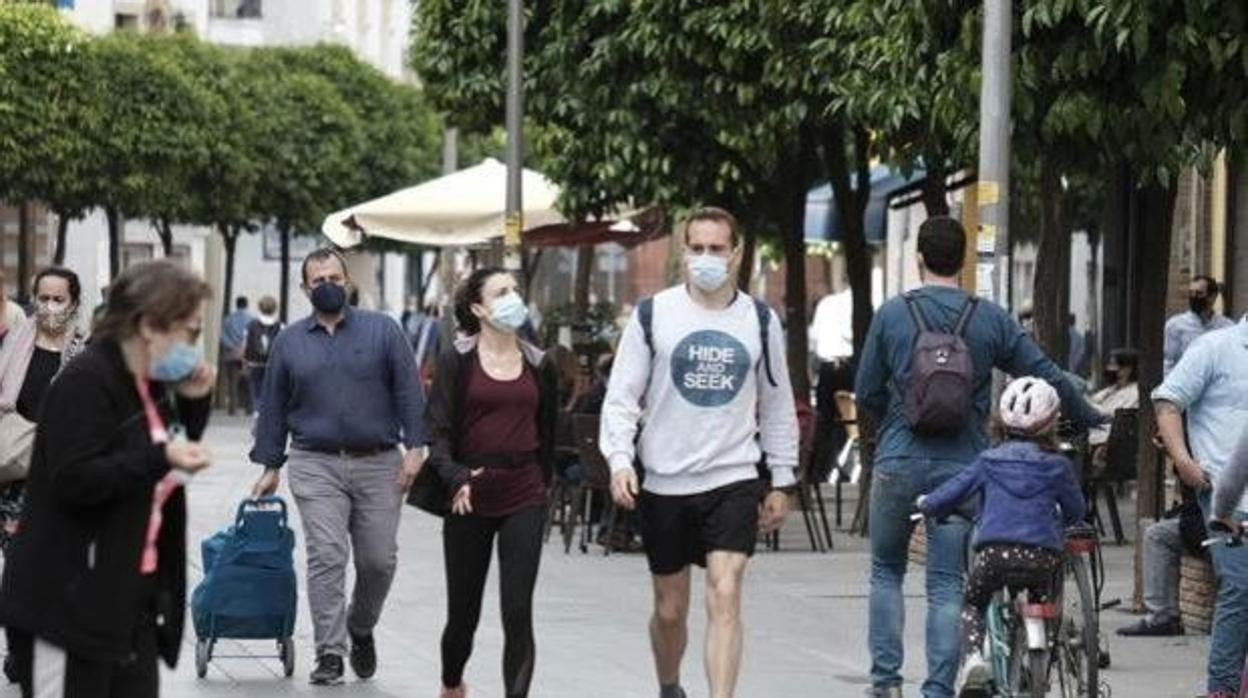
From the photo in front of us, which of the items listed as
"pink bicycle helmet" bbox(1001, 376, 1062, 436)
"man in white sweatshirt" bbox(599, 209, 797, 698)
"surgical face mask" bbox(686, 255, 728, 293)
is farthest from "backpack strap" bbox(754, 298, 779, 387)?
"pink bicycle helmet" bbox(1001, 376, 1062, 436)

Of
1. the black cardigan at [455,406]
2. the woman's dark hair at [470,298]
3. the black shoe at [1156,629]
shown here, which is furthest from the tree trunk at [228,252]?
the black cardigan at [455,406]

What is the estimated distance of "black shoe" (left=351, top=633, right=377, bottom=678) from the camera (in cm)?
1545

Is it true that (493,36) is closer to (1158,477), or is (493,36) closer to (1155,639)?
(1158,477)

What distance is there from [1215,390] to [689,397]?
2.39 metres

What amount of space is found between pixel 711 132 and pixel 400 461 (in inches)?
517

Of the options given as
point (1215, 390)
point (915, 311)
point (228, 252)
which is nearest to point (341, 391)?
point (915, 311)

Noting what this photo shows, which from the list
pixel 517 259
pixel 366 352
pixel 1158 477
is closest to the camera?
pixel 366 352

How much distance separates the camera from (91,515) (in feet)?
29.9

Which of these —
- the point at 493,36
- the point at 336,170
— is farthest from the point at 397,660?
the point at 336,170

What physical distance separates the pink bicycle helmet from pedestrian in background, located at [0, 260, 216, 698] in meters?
4.34

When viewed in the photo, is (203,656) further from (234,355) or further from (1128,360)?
(234,355)

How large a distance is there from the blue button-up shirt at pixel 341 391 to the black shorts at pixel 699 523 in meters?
2.38

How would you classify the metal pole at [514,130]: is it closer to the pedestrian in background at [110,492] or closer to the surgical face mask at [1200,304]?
the surgical face mask at [1200,304]

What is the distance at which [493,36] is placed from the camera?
102ft
